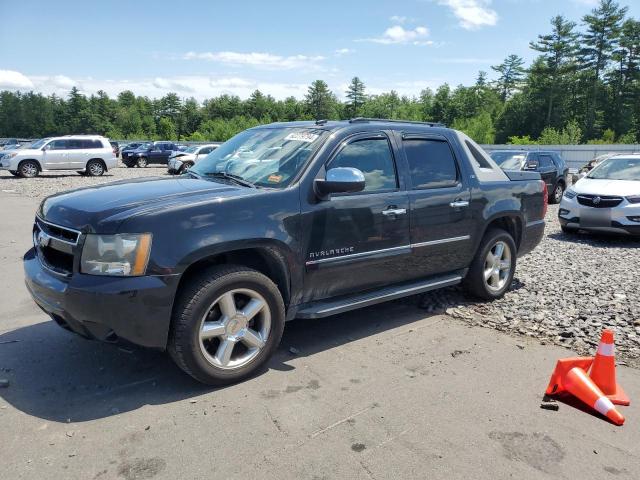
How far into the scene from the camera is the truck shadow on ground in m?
3.40

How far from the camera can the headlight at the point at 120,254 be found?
10.7 ft

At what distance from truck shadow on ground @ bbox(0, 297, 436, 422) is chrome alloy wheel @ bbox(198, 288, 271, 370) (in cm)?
22

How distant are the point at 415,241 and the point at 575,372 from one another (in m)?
1.71

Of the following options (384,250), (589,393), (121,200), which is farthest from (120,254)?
(589,393)

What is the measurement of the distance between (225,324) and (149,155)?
1391 inches

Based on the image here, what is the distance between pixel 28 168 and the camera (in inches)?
915

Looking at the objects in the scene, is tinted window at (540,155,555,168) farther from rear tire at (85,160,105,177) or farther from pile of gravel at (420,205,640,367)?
rear tire at (85,160,105,177)

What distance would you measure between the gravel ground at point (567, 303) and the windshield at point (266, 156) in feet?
7.56

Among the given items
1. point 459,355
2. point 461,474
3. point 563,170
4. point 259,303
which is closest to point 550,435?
point 461,474

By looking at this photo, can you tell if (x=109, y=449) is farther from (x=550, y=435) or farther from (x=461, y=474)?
(x=550, y=435)

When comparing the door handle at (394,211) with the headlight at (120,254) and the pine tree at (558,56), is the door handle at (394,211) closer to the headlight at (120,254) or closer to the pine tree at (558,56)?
the headlight at (120,254)

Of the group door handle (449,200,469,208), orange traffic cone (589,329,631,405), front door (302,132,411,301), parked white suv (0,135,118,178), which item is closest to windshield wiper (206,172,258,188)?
front door (302,132,411,301)

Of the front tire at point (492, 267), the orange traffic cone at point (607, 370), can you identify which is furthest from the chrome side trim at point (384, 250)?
the orange traffic cone at point (607, 370)

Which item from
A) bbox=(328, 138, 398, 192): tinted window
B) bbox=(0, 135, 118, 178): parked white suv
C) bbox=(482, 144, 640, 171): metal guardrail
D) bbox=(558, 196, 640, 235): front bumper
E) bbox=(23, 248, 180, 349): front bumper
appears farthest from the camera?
bbox=(482, 144, 640, 171): metal guardrail
